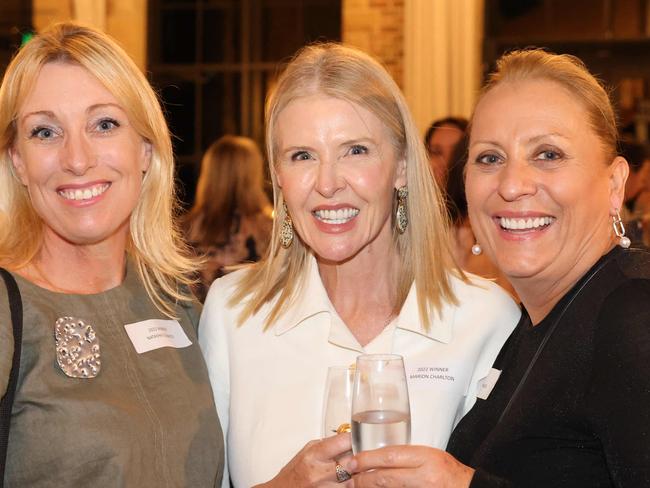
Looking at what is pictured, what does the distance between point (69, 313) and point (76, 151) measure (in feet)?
1.40

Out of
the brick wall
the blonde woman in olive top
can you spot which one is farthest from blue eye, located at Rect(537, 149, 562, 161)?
the brick wall

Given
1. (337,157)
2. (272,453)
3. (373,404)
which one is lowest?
(272,453)

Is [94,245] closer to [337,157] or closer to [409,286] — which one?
[337,157]

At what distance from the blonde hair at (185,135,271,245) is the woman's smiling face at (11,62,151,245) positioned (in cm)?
314

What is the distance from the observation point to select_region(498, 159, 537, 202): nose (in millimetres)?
2068

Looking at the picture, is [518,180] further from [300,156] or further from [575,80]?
[300,156]

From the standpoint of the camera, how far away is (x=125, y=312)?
2.43 metres

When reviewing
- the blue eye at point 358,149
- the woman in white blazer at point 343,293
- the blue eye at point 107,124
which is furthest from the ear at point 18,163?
the blue eye at point 358,149

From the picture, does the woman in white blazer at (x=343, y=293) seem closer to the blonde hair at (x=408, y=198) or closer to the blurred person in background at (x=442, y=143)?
the blonde hair at (x=408, y=198)

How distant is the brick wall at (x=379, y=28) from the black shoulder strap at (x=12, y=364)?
573 cm

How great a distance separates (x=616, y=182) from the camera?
212 cm

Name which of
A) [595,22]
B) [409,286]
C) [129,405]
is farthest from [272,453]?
[595,22]

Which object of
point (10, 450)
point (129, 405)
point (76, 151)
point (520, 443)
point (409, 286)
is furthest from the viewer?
point (409, 286)

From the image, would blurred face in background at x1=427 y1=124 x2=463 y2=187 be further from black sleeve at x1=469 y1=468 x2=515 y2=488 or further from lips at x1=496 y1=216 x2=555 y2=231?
black sleeve at x1=469 y1=468 x2=515 y2=488
